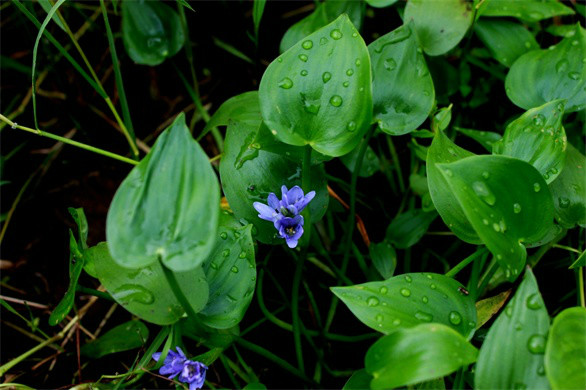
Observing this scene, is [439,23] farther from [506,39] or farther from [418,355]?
[418,355]

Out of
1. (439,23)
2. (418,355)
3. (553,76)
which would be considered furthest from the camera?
(439,23)

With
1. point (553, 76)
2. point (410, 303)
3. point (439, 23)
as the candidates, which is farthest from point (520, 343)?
point (439, 23)

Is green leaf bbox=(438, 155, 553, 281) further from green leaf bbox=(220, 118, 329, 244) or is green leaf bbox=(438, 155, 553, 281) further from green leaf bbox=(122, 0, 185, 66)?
green leaf bbox=(122, 0, 185, 66)

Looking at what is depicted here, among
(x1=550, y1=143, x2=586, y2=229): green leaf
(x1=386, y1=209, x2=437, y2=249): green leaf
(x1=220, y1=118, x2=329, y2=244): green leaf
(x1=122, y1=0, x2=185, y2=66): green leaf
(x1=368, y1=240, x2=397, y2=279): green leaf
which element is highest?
(x1=122, y1=0, x2=185, y2=66): green leaf

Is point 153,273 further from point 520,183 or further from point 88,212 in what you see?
point 88,212

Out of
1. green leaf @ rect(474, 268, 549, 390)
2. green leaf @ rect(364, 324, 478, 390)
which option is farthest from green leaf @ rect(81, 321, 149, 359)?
green leaf @ rect(474, 268, 549, 390)

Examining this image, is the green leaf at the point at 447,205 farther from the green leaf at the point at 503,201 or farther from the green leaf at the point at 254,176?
the green leaf at the point at 254,176

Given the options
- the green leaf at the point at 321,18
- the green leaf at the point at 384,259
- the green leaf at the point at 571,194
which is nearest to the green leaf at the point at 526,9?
the green leaf at the point at 321,18
